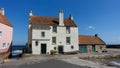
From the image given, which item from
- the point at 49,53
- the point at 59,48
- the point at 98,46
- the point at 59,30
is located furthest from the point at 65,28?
the point at 98,46

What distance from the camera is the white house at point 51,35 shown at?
32719 millimetres

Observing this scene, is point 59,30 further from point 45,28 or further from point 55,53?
point 55,53

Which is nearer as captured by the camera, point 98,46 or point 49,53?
point 49,53

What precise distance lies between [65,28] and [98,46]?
A: 1277 cm

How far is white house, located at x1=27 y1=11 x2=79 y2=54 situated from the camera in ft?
107

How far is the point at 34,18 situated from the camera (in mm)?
36625

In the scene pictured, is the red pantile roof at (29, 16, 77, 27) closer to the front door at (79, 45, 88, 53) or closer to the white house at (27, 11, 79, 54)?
the white house at (27, 11, 79, 54)

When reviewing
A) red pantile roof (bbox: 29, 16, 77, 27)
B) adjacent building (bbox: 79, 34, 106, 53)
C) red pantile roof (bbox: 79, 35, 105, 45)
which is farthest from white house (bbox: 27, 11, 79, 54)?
red pantile roof (bbox: 79, 35, 105, 45)

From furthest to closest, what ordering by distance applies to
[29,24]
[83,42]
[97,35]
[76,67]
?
[97,35] → [83,42] → [29,24] → [76,67]

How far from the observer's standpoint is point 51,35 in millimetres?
34906

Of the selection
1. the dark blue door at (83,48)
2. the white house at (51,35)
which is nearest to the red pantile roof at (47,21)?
the white house at (51,35)

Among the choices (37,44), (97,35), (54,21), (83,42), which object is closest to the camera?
(37,44)

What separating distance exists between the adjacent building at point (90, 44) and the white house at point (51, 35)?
123 inches

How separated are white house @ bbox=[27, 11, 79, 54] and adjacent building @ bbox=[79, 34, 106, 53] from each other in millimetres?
3115
